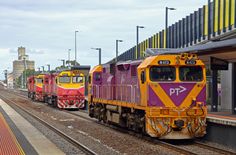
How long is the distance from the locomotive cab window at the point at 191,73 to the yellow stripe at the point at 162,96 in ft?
2.97

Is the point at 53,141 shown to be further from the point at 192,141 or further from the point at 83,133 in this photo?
the point at 192,141

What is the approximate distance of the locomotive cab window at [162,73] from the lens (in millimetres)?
16062

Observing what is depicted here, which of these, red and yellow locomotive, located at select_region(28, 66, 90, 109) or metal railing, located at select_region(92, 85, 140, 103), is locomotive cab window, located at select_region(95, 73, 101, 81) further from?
red and yellow locomotive, located at select_region(28, 66, 90, 109)

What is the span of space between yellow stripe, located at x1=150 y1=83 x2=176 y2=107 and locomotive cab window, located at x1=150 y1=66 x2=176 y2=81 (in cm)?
35

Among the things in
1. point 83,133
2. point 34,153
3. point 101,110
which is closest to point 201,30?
point 101,110

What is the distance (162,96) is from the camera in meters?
16.0

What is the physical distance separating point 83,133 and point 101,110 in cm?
380

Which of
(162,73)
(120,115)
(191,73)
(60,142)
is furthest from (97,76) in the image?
(191,73)

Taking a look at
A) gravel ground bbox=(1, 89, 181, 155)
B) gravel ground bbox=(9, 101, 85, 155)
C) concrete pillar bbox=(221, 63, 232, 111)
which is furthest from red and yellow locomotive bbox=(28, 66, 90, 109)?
gravel ground bbox=(9, 101, 85, 155)

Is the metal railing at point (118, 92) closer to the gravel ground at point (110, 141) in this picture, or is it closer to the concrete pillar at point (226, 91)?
the gravel ground at point (110, 141)

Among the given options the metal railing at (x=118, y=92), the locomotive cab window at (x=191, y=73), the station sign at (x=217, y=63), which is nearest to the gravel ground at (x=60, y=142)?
the metal railing at (x=118, y=92)

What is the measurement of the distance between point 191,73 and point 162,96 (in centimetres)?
147

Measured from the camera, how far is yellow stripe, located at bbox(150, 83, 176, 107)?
627 inches

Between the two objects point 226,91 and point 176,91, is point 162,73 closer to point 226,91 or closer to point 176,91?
point 176,91
